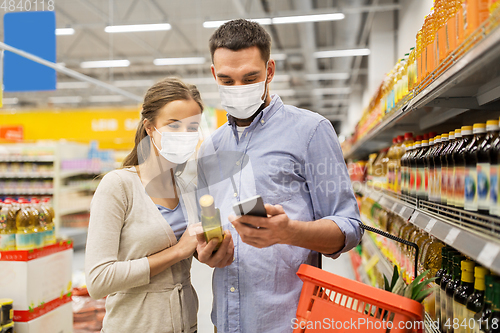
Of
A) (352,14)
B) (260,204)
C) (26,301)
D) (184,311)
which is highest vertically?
(352,14)

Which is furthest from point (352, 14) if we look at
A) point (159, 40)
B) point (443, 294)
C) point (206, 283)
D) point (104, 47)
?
point (443, 294)

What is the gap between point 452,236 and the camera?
138 cm

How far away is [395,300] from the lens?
112cm

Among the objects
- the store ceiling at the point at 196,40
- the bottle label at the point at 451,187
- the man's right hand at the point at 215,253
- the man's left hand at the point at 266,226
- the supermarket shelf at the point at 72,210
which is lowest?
the supermarket shelf at the point at 72,210

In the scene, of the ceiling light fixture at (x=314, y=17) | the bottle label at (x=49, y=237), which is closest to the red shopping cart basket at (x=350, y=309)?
the bottle label at (x=49, y=237)

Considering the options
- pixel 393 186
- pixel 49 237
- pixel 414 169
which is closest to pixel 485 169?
Answer: pixel 414 169

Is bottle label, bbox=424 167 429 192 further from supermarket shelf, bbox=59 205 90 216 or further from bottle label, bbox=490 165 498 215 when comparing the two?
supermarket shelf, bbox=59 205 90 216

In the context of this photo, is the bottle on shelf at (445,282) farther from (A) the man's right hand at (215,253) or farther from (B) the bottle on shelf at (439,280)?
(A) the man's right hand at (215,253)

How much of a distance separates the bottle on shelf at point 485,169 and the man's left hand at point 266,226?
622 millimetres

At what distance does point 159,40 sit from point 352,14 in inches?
A: 283

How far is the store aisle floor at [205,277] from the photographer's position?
427 centimetres

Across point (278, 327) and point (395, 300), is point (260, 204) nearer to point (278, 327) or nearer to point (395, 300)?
point (395, 300)

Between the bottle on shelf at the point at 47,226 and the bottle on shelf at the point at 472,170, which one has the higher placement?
the bottle on shelf at the point at 472,170

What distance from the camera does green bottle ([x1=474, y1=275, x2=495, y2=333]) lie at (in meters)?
1.23
